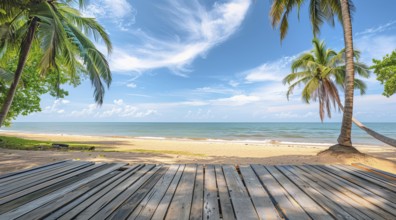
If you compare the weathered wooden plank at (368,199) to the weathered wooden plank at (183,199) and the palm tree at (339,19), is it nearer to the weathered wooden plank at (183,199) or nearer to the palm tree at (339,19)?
the weathered wooden plank at (183,199)

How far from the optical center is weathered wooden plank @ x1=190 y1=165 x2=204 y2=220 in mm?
1622

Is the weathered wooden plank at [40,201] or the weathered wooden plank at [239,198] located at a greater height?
the weathered wooden plank at [40,201]

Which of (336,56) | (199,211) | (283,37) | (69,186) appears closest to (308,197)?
(199,211)

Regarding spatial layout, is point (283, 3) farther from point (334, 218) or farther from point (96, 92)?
point (334, 218)

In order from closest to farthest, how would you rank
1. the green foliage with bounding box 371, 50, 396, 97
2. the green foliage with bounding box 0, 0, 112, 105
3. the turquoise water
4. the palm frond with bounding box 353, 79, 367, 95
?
the green foliage with bounding box 0, 0, 112, 105
the green foliage with bounding box 371, 50, 396, 97
the palm frond with bounding box 353, 79, 367, 95
the turquoise water

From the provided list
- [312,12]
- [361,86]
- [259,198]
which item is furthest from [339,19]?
[259,198]

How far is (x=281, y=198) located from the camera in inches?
77.7

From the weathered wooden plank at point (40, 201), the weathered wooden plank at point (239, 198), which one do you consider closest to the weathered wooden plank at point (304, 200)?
the weathered wooden plank at point (239, 198)

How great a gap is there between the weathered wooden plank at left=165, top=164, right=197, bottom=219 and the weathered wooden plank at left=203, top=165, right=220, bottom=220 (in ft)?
0.51

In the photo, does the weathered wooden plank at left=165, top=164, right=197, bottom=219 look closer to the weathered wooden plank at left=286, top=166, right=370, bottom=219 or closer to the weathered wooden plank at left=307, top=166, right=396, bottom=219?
the weathered wooden plank at left=286, top=166, right=370, bottom=219

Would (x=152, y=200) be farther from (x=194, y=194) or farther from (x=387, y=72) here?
(x=387, y=72)

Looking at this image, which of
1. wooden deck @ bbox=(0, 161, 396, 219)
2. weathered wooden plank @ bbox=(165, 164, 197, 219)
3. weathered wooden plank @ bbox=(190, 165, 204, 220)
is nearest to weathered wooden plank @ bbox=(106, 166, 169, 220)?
wooden deck @ bbox=(0, 161, 396, 219)

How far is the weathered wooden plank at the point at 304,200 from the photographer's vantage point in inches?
64.5

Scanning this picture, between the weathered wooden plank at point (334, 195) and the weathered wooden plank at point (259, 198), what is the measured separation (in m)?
0.65
